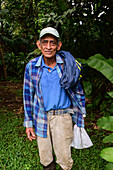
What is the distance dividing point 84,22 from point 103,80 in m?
1.53

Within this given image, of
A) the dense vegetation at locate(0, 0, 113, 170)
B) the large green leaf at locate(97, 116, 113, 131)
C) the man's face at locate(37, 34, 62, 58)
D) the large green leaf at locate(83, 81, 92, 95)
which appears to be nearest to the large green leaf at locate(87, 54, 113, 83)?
the large green leaf at locate(97, 116, 113, 131)

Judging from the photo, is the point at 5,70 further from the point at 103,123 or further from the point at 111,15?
the point at 103,123

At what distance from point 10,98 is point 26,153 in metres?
3.20

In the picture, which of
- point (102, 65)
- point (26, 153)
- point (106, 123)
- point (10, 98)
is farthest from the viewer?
point (10, 98)

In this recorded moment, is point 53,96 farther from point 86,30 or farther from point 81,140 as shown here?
point 86,30

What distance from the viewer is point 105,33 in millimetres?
4465

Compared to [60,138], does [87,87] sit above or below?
above

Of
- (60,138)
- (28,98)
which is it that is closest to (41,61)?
(28,98)

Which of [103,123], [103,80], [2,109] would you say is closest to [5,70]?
[2,109]

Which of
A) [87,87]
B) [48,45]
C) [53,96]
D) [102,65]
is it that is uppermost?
[48,45]

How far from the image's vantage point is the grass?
2.80 meters

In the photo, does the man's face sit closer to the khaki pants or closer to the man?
the man

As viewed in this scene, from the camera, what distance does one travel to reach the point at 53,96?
1810 mm

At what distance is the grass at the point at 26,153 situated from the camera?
280cm
